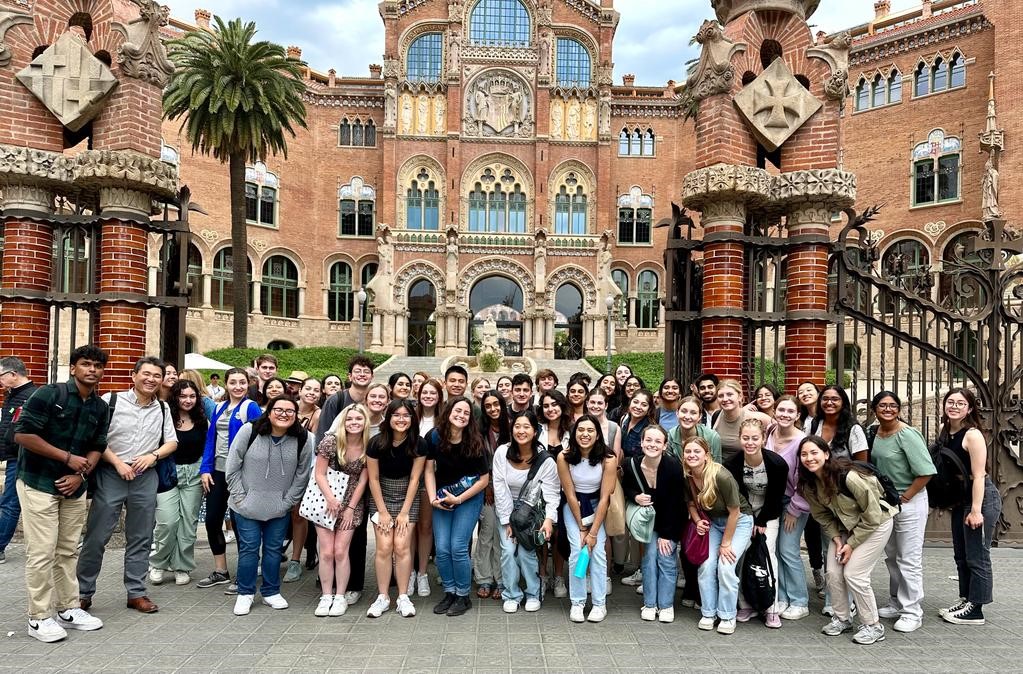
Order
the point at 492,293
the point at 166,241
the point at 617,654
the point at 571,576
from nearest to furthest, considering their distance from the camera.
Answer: the point at 617,654 < the point at 571,576 < the point at 166,241 < the point at 492,293

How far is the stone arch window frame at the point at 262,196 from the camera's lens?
37.1 metres

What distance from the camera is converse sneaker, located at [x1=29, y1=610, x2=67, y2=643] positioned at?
476cm

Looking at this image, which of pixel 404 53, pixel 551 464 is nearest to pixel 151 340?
pixel 551 464

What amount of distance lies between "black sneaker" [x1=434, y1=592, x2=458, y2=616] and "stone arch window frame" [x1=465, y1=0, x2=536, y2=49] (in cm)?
3862

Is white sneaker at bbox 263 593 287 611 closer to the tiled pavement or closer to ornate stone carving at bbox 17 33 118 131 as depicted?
the tiled pavement

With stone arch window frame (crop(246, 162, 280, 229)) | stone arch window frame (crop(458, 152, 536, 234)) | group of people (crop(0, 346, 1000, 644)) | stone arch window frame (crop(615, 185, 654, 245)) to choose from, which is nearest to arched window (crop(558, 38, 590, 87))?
stone arch window frame (crop(458, 152, 536, 234))

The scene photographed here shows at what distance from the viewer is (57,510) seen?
4961mm

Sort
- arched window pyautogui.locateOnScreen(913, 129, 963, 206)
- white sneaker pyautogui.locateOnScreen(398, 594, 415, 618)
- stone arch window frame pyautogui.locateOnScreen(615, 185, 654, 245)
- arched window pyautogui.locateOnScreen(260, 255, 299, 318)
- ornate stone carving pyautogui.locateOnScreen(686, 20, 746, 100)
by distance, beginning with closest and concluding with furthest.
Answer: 1. white sneaker pyautogui.locateOnScreen(398, 594, 415, 618)
2. ornate stone carving pyautogui.locateOnScreen(686, 20, 746, 100)
3. arched window pyautogui.locateOnScreen(913, 129, 963, 206)
4. arched window pyautogui.locateOnScreen(260, 255, 299, 318)
5. stone arch window frame pyautogui.locateOnScreen(615, 185, 654, 245)

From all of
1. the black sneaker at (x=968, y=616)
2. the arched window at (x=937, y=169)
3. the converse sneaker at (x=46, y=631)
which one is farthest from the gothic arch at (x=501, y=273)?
the converse sneaker at (x=46, y=631)

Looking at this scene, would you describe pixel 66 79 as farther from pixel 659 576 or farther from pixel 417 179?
pixel 417 179

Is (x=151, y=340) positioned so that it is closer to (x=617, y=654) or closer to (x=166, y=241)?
(x=166, y=241)

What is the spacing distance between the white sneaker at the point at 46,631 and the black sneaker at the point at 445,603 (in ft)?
8.66

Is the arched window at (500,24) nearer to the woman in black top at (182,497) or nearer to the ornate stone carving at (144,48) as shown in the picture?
the ornate stone carving at (144,48)

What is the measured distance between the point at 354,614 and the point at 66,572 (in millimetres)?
2130
